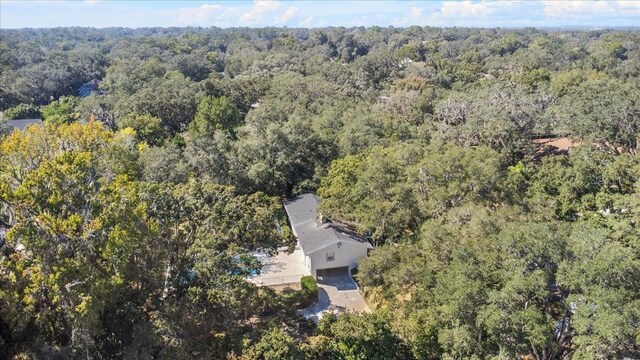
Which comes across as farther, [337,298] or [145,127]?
[145,127]

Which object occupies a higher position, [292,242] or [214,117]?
[214,117]

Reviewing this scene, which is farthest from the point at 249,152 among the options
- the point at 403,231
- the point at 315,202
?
the point at 403,231

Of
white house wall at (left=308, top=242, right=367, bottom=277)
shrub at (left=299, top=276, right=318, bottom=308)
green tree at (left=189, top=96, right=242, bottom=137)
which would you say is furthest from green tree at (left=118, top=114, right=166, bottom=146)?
shrub at (left=299, top=276, right=318, bottom=308)

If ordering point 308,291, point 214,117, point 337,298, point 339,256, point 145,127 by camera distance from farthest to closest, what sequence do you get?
point 214,117 < point 145,127 < point 339,256 < point 337,298 < point 308,291

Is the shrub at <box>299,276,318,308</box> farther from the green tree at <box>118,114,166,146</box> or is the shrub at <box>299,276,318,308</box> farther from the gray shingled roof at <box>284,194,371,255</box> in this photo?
the green tree at <box>118,114,166,146</box>

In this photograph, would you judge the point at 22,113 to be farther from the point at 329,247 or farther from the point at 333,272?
the point at 329,247

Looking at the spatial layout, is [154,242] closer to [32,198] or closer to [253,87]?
[32,198]

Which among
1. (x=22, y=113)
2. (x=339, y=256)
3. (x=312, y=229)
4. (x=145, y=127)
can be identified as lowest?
(x=339, y=256)

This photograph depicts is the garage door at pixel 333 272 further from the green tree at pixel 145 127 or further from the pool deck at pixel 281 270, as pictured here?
the green tree at pixel 145 127

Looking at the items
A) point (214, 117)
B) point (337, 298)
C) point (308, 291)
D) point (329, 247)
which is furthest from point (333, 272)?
point (214, 117)
